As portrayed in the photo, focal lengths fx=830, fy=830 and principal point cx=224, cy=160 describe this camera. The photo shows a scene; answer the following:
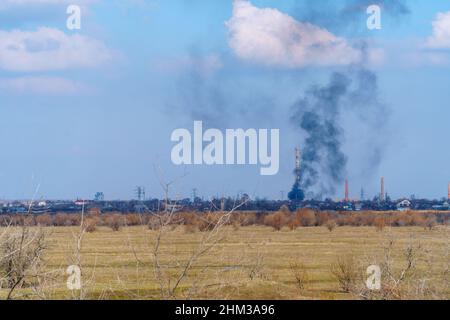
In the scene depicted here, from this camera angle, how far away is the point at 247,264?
3406cm

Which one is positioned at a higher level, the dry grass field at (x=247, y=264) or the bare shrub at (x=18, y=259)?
the bare shrub at (x=18, y=259)

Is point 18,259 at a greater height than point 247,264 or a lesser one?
greater

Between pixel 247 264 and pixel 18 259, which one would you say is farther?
pixel 247 264

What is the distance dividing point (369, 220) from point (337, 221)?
365 cm

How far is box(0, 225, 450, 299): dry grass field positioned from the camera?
20719mm

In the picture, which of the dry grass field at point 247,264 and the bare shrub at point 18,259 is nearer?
the bare shrub at point 18,259

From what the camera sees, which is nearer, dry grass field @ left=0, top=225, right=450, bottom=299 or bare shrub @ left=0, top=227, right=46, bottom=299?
bare shrub @ left=0, top=227, right=46, bottom=299

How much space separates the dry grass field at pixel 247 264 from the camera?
68.0 feet

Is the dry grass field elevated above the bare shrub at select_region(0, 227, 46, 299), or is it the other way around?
the bare shrub at select_region(0, 227, 46, 299)
